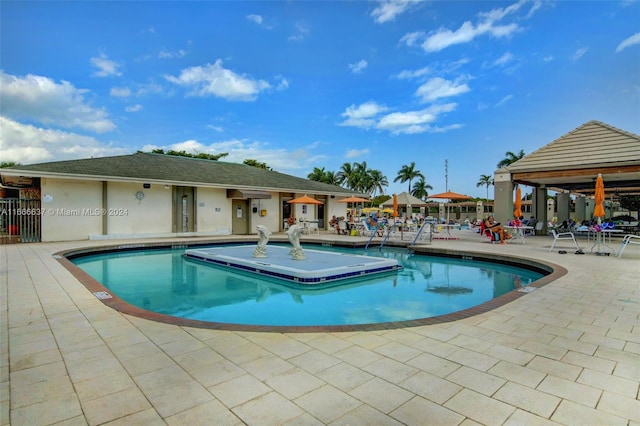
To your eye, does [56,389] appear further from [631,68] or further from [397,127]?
[397,127]

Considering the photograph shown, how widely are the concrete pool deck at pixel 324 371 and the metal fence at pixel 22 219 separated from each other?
11349 mm

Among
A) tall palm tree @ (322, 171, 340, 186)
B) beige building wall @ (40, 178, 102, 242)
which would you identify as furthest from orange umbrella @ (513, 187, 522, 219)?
tall palm tree @ (322, 171, 340, 186)

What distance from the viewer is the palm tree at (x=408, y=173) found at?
174 ft

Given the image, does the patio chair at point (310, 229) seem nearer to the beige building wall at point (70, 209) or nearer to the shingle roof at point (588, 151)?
the beige building wall at point (70, 209)

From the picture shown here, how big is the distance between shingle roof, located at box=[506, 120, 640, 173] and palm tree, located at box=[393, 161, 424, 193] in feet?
125

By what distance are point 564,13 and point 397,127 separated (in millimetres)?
18333

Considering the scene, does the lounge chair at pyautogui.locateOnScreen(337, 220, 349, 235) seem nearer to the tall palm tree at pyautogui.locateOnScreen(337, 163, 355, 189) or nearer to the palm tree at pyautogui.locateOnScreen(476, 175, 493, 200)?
the tall palm tree at pyautogui.locateOnScreen(337, 163, 355, 189)

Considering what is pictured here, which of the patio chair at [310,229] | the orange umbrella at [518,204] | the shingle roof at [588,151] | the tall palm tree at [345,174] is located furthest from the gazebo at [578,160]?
the tall palm tree at [345,174]

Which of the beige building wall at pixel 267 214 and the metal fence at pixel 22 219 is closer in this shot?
the metal fence at pixel 22 219

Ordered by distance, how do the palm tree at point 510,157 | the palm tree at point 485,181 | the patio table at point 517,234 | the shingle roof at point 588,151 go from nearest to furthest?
the shingle roof at point 588,151 → the patio table at point 517,234 → the palm tree at point 510,157 → the palm tree at point 485,181

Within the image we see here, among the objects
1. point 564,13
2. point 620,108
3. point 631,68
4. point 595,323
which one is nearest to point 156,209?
point 595,323

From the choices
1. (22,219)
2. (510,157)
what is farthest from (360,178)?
(22,219)

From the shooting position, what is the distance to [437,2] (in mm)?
14000

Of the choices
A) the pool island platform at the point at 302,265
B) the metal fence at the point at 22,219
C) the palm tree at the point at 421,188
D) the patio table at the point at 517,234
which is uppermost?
the palm tree at the point at 421,188
